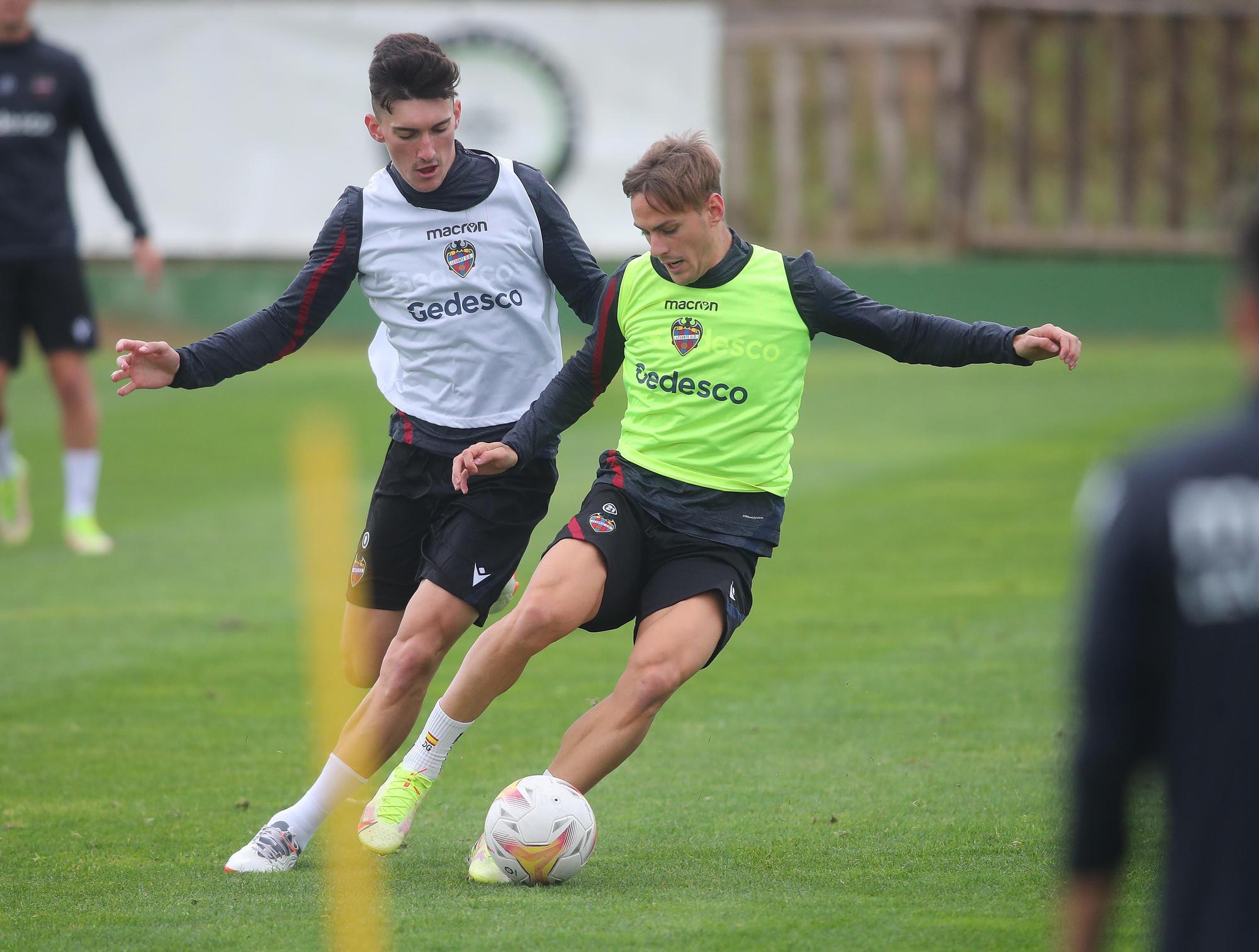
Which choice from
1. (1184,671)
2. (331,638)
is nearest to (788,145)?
(331,638)

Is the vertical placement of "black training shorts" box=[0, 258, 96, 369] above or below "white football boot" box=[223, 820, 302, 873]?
above

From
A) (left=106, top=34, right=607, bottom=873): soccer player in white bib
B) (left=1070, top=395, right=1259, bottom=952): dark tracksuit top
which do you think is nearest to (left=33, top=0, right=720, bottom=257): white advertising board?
(left=106, top=34, right=607, bottom=873): soccer player in white bib

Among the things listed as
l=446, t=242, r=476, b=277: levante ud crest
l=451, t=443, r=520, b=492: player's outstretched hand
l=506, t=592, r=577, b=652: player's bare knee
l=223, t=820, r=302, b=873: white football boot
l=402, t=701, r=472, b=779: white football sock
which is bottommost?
l=223, t=820, r=302, b=873: white football boot

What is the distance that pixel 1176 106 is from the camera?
66.2 feet

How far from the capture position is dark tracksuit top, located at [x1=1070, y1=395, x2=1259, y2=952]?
84.7 inches

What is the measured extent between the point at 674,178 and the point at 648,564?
3.46 feet

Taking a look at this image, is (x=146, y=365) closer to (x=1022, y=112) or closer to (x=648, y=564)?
(x=648, y=564)

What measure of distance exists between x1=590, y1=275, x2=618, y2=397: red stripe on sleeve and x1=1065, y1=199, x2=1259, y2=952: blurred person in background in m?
2.74

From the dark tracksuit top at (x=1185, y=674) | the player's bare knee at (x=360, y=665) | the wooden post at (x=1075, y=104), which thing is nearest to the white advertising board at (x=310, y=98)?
the wooden post at (x=1075, y=104)

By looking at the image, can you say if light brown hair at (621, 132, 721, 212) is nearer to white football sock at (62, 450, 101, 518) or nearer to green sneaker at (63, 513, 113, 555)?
white football sock at (62, 450, 101, 518)

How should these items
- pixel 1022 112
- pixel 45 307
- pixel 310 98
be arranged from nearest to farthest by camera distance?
1. pixel 45 307
2. pixel 310 98
3. pixel 1022 112

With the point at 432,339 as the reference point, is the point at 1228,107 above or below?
above

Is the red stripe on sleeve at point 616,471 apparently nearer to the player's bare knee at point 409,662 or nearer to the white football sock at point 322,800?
the player's bare knee at point 409,662

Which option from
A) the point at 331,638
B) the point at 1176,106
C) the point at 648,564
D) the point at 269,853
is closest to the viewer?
the point at 269,853
